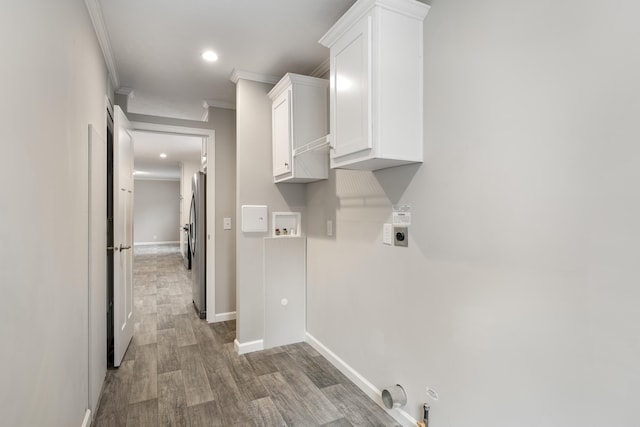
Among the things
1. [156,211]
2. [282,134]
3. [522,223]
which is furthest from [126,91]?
[156,211]

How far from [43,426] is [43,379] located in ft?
0.56

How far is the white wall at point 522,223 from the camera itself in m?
1.04

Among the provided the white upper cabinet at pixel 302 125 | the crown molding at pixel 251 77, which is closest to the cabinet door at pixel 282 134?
the white upper cabinet at pixel 302 125

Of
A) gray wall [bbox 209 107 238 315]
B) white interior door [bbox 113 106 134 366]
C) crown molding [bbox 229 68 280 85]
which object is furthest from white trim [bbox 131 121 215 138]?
crown molding [bbox 229 68 280 85]

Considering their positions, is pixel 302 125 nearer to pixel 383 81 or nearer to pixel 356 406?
pixel 383 81

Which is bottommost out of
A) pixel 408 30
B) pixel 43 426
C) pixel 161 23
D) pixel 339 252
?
pixel 43 426

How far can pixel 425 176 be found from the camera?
179 cm

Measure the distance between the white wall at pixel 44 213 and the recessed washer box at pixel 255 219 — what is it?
1255 mm

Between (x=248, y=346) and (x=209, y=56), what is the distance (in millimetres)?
2546

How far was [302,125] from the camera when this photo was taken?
2.73 meters

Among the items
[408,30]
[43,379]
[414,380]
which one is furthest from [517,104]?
[43,379]

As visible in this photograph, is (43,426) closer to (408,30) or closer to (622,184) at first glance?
(622,184)

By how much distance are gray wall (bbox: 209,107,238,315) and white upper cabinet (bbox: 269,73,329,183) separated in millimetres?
1252

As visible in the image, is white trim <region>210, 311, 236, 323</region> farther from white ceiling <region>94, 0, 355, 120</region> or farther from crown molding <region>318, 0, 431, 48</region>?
crown molding <region>318, 0, 431, 48</region>
